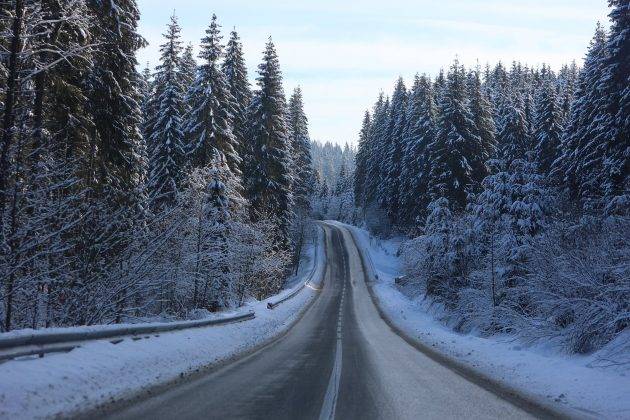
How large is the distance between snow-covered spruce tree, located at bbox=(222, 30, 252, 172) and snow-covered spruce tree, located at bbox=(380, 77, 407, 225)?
1135 inches

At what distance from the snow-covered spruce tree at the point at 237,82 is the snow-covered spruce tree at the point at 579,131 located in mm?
21605

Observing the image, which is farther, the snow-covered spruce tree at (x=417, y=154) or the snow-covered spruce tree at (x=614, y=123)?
the snow-covered spruce tree at (x=417, y=154)

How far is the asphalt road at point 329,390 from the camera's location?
644cm

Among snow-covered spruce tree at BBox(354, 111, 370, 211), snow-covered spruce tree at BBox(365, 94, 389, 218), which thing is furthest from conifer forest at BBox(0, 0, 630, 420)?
snow-covered spruce tree at BBox(354, 111, 370, 211)

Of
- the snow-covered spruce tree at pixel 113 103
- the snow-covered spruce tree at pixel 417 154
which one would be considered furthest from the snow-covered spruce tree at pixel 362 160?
the snow-covered spruce tree at pixel 113 103

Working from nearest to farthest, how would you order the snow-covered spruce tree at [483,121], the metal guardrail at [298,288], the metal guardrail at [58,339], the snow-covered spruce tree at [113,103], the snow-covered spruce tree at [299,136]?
the metal guardrail at [58,339], the snow-covered spruce tree at [113,103], the metal guardrail at [298,288], the snow-covered spruce tree at [483,121], the snow-covered spruce tree at [299,136]

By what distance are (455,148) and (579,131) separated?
36.7ft

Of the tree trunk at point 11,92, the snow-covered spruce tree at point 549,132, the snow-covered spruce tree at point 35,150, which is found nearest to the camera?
the tree trunk at point 11,92

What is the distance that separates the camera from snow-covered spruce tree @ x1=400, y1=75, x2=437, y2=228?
166 ft

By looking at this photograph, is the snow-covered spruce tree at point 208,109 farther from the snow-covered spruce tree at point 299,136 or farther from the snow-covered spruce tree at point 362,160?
the snow-covered spruce tree at point 362,160

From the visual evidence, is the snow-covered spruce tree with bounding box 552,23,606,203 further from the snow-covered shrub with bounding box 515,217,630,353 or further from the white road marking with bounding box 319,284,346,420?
the white road marking with bounding box 319,284,346,420

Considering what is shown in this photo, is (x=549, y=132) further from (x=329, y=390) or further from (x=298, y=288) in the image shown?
(x=329, y=390)

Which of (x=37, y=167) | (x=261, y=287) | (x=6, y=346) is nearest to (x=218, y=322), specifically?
(x=37, y=167)

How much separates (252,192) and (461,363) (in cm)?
2850
